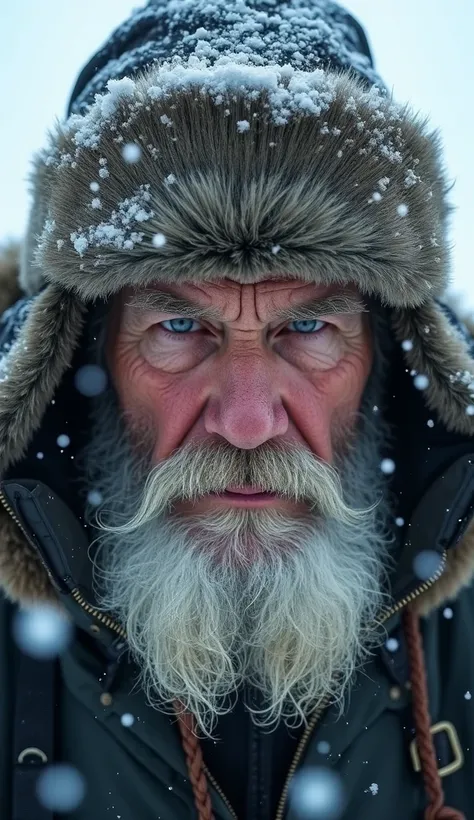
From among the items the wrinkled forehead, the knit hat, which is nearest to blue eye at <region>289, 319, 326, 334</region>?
the wrinkled forehead

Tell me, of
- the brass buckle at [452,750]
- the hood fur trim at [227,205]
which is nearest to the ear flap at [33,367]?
the hood fur trim at [227,205]

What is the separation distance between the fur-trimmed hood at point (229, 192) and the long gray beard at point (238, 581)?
17.4 inches

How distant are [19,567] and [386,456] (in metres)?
1.20

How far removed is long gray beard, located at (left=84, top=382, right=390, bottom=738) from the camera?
1.91 metres

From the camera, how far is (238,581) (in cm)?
194

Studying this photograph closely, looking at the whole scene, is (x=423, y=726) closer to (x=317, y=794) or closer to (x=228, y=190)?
(x=317, y=794)

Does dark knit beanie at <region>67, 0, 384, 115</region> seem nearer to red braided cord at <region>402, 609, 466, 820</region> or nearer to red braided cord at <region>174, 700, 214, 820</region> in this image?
red braided cord at <region>402, 609, 466, 820</region>

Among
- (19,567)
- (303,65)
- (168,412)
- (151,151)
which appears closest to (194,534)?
(168,412)

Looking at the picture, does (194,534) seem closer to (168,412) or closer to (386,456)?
(168,412)

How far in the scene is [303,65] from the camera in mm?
1923

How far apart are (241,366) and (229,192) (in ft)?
1.45

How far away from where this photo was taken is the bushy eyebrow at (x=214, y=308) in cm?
→ 186

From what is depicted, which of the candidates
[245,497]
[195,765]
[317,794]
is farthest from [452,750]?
[245,497]

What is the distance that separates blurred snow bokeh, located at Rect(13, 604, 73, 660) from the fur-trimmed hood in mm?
453
